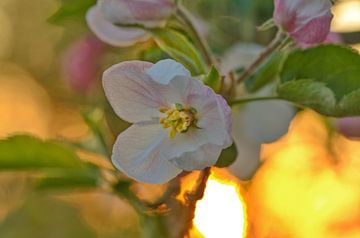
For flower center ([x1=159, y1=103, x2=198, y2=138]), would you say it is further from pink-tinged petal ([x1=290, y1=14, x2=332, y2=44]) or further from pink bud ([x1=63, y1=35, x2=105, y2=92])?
pink bud ([x1=63, y1=35, x2=105, y2=92])

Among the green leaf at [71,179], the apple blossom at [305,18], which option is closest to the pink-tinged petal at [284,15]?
the apple blossom at [305,18]

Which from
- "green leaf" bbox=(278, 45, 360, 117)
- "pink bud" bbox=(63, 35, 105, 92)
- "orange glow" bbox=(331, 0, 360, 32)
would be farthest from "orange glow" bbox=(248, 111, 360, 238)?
"green leaf" bbox=(278, 45, 360, 117)

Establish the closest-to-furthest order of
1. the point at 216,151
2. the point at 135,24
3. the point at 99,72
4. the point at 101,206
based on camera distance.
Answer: the point at 216,151
the point at 135,24
the point at 99,72
the point at 101,206

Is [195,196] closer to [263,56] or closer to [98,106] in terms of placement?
[263,56]

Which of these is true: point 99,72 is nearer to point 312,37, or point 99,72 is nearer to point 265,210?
point 265,210

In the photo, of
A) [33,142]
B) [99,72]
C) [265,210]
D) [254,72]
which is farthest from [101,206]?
[254,72]

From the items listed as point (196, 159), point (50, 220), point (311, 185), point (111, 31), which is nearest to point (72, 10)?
point (111, 31)

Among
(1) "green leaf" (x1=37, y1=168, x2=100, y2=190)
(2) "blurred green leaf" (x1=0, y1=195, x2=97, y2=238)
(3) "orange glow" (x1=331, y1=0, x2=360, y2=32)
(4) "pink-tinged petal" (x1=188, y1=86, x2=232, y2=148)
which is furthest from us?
(2) "blurred green leaf" (x1=0, y1=195, x2=97, y2=238)
